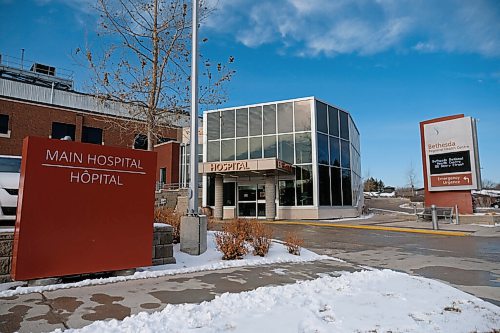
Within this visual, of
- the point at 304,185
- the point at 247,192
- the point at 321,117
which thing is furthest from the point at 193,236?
the point at 321,117

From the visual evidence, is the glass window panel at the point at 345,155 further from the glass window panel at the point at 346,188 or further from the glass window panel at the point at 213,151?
the glass window panel at the point at 213,151

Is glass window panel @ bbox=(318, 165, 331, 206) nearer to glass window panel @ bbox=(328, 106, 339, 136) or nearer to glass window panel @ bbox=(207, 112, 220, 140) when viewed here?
glass window panel @ bbox=(328, 106, 339, 136)

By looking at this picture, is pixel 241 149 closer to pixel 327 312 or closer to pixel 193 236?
pixel 193 236

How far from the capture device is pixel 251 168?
951 inches

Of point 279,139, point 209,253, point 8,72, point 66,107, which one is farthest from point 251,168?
point 8,72

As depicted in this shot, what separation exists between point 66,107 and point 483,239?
38.7m

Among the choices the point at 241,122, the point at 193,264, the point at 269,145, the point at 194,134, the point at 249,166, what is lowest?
the point at 193,264

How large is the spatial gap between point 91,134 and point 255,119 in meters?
21.7

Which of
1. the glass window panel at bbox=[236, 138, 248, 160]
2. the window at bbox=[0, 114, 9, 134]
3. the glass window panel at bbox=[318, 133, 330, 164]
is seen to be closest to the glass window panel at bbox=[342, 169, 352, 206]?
the glass window panel at bbox=[318, 133, 330, 164]

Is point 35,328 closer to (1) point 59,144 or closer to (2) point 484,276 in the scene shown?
(1) point 59,144

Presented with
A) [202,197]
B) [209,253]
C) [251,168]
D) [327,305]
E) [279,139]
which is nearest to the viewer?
[327,305]

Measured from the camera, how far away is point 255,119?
28625 millimetres

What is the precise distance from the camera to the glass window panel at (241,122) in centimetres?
2887

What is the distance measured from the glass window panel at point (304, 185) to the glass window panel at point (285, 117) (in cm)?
331
